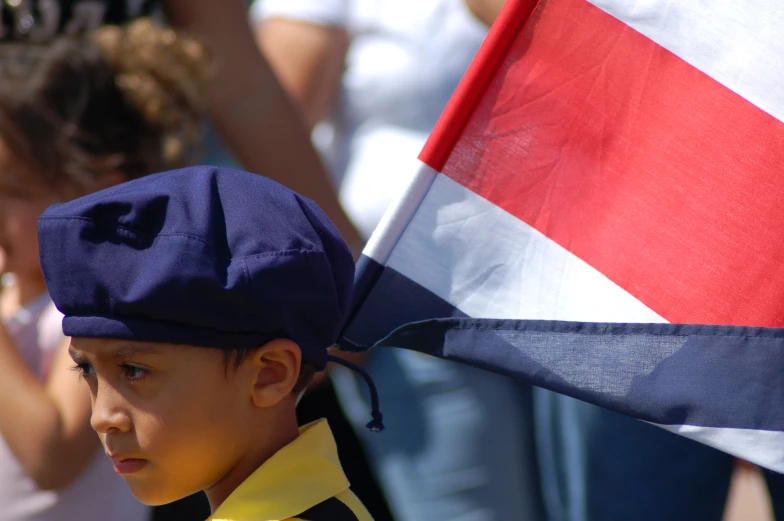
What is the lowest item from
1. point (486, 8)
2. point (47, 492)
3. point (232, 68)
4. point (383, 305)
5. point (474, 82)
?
point (47, 492)

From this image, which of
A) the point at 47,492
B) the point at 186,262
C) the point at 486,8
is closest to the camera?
the point at 186,262

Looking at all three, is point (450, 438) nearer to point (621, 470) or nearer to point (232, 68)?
point (621, 470)

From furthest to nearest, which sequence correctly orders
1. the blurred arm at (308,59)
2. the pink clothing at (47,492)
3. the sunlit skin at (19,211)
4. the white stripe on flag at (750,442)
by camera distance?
1. the blurred arm at (308,59)
2. the sunlit skin at (19,211)
3. the pink clothing at (47,492)
4. the white stripe on flag at (750,442)

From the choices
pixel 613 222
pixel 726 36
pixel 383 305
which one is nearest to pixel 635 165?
pixel 613 222

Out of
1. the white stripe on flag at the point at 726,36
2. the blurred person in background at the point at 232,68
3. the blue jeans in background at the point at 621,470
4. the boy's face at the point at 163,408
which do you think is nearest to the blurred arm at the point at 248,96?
the blurred person in background at the point at 232,68

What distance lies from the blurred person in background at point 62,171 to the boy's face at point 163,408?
2.66 feet

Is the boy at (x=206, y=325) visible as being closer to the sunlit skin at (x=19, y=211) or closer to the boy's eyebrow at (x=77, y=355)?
the boy's eyebrow at (x=77, y=355)

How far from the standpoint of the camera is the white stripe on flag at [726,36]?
1685 mm

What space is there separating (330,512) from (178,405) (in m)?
0.26

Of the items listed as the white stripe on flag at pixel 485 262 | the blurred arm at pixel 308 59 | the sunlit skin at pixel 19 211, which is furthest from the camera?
the blurred arm at pixel 308 59

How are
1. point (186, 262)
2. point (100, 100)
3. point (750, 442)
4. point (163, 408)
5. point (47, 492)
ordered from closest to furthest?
1. point (186, 262)
2. point (163, 408)
3. point (750, 442)
4. point (47, 492)
5. point (100, 100)

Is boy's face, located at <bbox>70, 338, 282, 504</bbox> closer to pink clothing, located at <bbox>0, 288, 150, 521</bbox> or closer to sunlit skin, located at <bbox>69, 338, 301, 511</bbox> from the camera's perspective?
sunlit skin, located at <bbox>69, 338, 301, 511</bbox>

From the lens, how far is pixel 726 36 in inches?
67.5

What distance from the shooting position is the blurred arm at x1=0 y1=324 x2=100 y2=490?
7.43 feet
